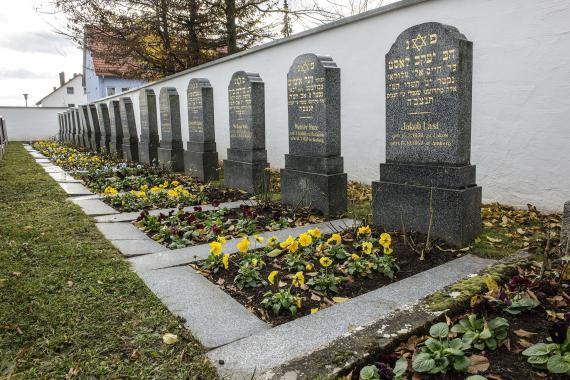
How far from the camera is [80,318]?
2.81m

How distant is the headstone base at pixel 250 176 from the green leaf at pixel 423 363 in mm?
5552

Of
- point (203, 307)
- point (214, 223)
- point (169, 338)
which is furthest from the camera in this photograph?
point (214, 223)

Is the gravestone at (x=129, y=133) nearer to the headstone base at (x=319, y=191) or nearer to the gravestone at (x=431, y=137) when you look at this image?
the headstone base at (x=319, y=191)

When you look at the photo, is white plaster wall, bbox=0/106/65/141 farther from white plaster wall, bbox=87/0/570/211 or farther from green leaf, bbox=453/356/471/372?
green leaf, bbox=453/356/471/372

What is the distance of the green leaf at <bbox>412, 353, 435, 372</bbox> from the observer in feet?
6.28

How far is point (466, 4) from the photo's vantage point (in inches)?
250

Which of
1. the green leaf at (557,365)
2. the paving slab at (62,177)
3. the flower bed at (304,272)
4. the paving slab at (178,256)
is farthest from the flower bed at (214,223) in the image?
the paving slab at (62,177)

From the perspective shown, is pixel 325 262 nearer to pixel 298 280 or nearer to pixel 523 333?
pixel 298 280

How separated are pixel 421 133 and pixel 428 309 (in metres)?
2.53

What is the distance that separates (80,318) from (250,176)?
16.8ft

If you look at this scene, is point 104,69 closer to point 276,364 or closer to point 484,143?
point 484,143

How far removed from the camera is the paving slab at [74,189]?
311 inches

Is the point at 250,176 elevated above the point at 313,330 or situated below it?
above

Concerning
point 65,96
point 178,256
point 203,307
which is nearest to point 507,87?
point 178,256
